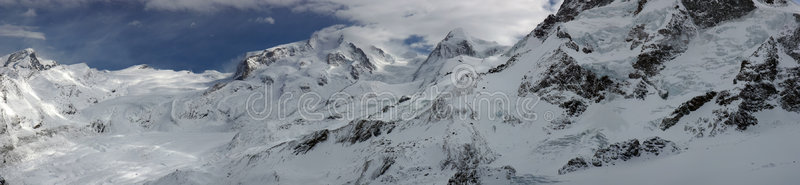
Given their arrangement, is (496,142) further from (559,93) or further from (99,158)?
(99,158)

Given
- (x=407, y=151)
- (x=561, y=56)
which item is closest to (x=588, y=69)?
(x=561, y=56)

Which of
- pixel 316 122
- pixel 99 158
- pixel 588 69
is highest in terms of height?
pixel 588 69

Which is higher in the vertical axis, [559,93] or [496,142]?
[559,93]

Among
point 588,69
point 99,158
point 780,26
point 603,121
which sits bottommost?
point 99,158

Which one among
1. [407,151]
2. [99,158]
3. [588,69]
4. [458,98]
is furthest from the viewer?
[99,158]

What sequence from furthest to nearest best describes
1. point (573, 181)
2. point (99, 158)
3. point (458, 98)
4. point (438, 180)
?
point (99, 158)
point (458, 98)
point (438, 180)
point (573, 181)

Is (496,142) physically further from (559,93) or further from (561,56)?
(561,56)

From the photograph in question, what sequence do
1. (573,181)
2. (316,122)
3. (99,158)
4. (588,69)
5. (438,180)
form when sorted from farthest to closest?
(99,158)
(316,122)
(588,69)
(438,180)
(573,181)

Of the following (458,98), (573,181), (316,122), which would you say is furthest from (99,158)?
(573,181)

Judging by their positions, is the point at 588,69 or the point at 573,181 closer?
the point at 573,181
